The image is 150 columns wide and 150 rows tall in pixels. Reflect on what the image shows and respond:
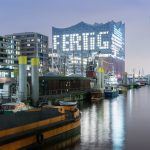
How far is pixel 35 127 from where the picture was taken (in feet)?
100

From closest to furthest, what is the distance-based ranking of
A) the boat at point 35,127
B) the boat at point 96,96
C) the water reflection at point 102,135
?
the boat at point 35,127, the water reflection at point 102,135, the boat at point 96,96

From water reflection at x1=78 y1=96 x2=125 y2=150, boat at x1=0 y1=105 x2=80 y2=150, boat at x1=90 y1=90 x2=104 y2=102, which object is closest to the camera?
boat at x1=0 y1=105 x2=80 y2=150

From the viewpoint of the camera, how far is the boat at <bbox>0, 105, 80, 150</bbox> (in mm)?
26883

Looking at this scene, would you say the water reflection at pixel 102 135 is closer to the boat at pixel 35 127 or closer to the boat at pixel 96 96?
the boat at pixel 35 127

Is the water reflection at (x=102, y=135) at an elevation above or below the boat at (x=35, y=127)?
below

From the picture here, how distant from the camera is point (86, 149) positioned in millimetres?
33750

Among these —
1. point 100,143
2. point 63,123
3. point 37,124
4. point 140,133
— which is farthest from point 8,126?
point 140,133

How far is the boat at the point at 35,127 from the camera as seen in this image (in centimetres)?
2688

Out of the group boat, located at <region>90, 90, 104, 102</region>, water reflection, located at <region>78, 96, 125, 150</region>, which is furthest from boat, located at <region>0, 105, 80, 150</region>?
boat, located at <region>90, 90, 104, 102</region>

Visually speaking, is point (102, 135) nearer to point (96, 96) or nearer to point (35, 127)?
point (35, 127)

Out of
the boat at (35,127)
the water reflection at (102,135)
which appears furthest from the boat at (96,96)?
the boat at (35,127)

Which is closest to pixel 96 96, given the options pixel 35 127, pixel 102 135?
pixel 102 135

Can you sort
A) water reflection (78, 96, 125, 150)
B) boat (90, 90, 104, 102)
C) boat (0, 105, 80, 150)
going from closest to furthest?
1. boat (0, 105, 80, 150)
2. water reflection (78, 96, 125, 150)
3. boat (90, 90, 104, 102)

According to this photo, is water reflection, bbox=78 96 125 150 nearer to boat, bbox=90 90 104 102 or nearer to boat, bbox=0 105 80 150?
boat, bbox=0 105 80 150
